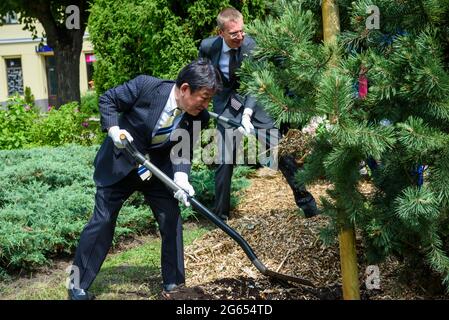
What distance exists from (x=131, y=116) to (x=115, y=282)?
1.20 metres

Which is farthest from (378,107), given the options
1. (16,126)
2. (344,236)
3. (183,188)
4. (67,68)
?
(67,68)

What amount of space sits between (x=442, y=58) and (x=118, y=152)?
1.94m

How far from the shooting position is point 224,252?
4.72 meters

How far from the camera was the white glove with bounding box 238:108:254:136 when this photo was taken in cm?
521

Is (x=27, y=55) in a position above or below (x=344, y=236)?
above

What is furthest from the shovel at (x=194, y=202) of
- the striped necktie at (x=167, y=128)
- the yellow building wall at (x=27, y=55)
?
the yellow building wall at (x=27, y=55)

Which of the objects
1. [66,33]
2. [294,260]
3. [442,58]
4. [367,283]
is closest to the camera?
[442,58]

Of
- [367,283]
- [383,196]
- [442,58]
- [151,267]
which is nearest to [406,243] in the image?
[383,196]

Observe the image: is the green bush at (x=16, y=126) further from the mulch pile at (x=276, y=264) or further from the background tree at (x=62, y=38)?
the background tree at (x=62, y=38)

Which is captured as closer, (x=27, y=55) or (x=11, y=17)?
(x=11, y=17)

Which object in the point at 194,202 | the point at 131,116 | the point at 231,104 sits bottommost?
the point at 194,202

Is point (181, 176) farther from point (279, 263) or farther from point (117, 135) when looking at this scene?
point (279, 263)

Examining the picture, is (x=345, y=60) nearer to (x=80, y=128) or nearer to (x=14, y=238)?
(x=14, y=238)

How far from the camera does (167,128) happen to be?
3.81 meters
